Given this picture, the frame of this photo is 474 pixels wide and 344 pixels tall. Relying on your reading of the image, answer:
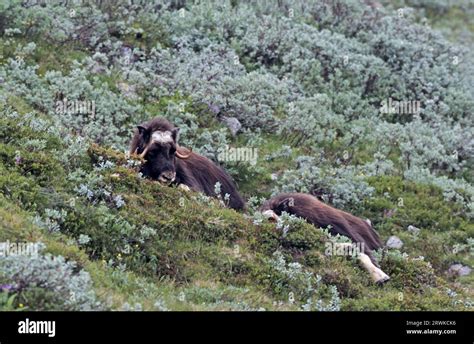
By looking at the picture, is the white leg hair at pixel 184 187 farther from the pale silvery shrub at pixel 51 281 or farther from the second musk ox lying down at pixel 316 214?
the pale silvery shrub at pixel 51 281

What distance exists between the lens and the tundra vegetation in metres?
10.1

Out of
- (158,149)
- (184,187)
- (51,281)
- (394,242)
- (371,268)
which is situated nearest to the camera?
(51,281)

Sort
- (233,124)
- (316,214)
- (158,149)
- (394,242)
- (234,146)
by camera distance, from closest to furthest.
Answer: (316,214) < (158,149) < (394,242) < (234,146) < (233,124)

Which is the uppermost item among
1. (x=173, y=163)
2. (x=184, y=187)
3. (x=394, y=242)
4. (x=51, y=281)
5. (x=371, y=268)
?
(x=51, y=281)

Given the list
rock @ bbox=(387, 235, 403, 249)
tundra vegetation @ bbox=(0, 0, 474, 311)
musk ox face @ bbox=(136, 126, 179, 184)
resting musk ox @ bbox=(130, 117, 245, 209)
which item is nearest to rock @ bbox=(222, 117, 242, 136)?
tundra vegetation @ bbox=(0, 0, 474, 311)

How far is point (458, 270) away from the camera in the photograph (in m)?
14.6

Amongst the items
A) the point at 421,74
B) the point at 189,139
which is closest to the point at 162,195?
the point at 189,139

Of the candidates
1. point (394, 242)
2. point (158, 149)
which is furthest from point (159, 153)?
point (394, 242)

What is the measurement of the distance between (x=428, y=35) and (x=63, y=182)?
1469 cm

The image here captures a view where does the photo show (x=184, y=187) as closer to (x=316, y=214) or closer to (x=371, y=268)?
(x=316, y=214)

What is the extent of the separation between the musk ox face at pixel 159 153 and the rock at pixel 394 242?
3725 mm

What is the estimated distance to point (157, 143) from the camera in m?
13.9

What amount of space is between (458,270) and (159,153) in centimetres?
485

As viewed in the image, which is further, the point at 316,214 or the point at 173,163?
the point at 173,163
